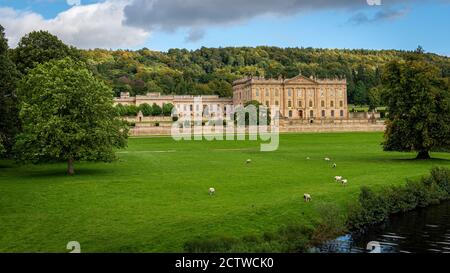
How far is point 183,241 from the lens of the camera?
592 inches

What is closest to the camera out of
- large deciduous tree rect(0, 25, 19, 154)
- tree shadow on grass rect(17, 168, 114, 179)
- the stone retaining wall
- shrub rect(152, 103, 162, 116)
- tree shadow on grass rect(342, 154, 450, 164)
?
tree shadow on grass rect(17, 168, 114, 179)

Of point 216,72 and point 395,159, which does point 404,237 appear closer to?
point 395,159

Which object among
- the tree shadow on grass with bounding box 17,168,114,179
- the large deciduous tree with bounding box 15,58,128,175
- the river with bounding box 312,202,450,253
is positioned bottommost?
the river with bounding box 312,202,450,253

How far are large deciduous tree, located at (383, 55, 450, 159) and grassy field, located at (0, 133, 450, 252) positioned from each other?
121 cm

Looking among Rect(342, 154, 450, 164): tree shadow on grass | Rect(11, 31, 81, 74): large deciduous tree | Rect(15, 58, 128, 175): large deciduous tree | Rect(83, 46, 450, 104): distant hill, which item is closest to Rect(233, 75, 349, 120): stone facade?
Rect(83, 46, 450, 104): distant hill

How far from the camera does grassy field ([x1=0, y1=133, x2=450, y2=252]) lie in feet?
51.3

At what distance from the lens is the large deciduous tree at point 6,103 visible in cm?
3122

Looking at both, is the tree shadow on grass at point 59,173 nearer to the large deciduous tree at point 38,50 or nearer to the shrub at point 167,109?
the large deciduous tree at point 38,50

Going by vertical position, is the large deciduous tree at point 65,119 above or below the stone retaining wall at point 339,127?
above

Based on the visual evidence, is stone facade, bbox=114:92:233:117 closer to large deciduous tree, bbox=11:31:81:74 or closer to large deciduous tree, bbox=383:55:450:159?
large deciduous tree, bbox=11:31:81:74

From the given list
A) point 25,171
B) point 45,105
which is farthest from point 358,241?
point 25,171

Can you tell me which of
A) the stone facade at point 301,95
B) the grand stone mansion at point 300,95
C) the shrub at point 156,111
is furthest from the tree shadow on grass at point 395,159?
the shrub at point 156,111

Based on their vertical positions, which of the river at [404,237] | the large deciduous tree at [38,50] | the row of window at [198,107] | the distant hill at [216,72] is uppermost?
the distant hill at [216,72]

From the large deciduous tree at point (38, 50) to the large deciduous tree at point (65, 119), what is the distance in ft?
32.9
